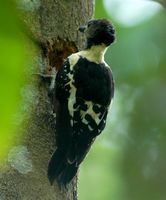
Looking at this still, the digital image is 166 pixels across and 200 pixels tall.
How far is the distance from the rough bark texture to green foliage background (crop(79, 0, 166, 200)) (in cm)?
203

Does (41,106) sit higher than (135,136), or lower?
higher

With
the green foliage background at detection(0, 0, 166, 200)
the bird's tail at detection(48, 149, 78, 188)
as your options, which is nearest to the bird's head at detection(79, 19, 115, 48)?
the bird's tail at detection(48, 149, 78, 188)

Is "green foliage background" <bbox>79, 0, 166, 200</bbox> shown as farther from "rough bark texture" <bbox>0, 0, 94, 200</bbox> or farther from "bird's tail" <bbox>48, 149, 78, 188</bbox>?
"bird's tail" <bbox>48, 149, 78, 188</bbox>

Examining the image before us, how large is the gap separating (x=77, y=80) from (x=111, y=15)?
0.62 meters

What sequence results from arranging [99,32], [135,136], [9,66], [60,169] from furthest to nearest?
1. [135,136]
2. [99,32]
3. [60,169]
4. [9,66]

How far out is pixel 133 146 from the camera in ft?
17.7

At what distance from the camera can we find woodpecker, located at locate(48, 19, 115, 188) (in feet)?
7.95

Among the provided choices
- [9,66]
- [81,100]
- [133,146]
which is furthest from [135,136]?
[9,66]

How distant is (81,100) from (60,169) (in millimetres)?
421

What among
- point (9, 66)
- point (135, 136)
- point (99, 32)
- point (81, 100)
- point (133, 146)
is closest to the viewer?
point (9, 66)

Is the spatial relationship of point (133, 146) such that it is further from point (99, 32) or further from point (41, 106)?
point (41, 106)

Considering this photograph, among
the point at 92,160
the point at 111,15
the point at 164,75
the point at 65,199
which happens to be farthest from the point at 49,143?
the point at 92,160

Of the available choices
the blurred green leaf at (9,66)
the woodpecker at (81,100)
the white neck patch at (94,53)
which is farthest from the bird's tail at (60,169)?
the blurred green leaf at (9,66)

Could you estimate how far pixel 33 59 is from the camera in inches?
93.2
